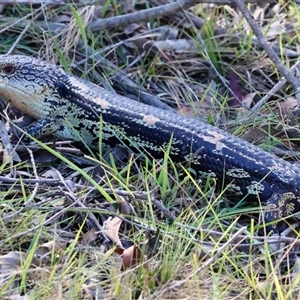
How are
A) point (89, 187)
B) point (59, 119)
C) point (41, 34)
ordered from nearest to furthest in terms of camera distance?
point (89, 187), point (59, 119), point (41, 34)

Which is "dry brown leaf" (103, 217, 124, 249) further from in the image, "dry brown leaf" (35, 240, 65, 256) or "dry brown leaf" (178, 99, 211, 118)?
"dry brown leaf" (178, 99, 211, 118)

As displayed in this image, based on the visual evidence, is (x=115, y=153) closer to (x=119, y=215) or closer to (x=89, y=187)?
(x=89, y=187)

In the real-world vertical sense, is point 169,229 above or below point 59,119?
above

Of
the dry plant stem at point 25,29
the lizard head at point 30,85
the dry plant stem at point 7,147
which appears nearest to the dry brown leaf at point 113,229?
the dry plant stem at point 7,147

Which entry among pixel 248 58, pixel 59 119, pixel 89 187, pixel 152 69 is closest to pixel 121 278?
pixel 89 187

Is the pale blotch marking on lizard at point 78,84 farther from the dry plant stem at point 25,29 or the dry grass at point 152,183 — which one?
the dry plant stem at point 25,29

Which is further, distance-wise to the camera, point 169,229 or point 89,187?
point 89,187

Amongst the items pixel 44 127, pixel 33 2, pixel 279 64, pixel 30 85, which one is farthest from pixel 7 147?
pixel 279 64
